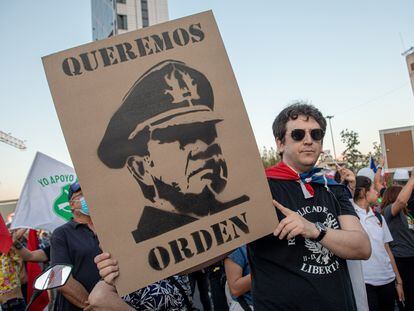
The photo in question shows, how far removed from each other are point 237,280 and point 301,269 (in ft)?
2.95

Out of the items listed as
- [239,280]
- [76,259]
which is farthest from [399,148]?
[76,259]

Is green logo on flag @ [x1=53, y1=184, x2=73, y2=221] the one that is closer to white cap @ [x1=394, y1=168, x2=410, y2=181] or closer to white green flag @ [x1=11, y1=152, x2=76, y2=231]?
white green flag @ [x1=11, y1=152, x2=76, y2=231]

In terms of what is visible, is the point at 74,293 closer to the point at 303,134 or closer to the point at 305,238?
the point at 305,238

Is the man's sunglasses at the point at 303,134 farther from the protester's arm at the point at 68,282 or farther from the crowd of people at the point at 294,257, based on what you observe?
the protester's arm at the point at 68,282

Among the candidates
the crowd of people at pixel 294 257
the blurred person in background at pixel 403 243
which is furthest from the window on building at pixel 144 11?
the crowd of people at pixel 294 257

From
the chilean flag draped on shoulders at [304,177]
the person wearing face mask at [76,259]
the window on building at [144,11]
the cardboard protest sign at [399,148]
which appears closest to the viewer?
the chilean flag draped on shoulders at [304,177]

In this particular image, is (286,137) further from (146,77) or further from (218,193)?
(146,77)

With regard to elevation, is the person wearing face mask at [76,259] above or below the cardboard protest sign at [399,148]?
above

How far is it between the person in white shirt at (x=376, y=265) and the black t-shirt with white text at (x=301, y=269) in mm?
2365

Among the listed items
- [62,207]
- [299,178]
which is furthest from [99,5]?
[299,178]

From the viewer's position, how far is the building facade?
44.5 metres

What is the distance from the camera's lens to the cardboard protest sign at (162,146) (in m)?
1.47

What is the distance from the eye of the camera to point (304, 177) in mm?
1976

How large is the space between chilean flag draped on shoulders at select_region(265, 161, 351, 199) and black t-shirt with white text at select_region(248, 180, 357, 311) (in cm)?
3
